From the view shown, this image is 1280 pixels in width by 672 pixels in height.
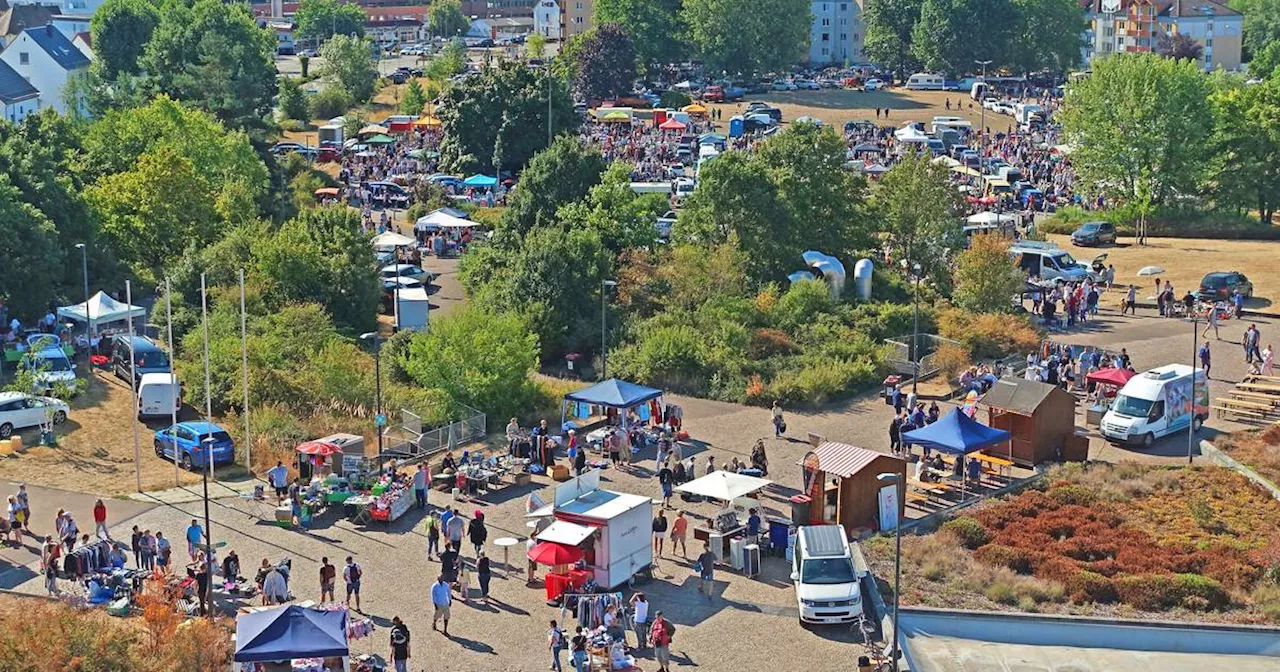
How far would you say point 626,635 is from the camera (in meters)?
26.0

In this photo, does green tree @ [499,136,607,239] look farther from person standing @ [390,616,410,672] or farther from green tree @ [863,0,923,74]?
green tree @ [863,0,923,74]

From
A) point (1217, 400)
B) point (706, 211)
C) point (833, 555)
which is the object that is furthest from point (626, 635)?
point (706, 211)

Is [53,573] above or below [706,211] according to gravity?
below

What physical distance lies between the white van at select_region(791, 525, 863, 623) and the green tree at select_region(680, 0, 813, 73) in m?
90.9

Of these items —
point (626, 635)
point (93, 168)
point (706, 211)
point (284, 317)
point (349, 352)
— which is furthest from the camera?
point (93, 168)

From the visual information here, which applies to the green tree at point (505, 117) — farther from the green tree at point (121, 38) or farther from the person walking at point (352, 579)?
the person walking at point (352, 579)

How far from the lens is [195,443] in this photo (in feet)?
116

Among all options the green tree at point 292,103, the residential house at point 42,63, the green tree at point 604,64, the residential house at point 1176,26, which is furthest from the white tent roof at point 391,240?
the residential house at point 1176,26

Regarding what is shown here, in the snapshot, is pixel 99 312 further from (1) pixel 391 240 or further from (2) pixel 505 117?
(2) pixel 505 117

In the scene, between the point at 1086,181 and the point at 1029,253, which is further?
the point at 1086,181

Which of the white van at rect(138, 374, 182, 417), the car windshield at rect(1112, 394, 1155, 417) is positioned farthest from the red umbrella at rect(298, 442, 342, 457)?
the car windshield at rect(1112, 394, 1155, 417)

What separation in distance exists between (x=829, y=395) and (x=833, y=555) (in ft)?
43.7

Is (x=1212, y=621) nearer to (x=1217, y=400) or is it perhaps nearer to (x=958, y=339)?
(x=1217, y=400)

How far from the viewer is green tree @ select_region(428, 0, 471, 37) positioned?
165 m
